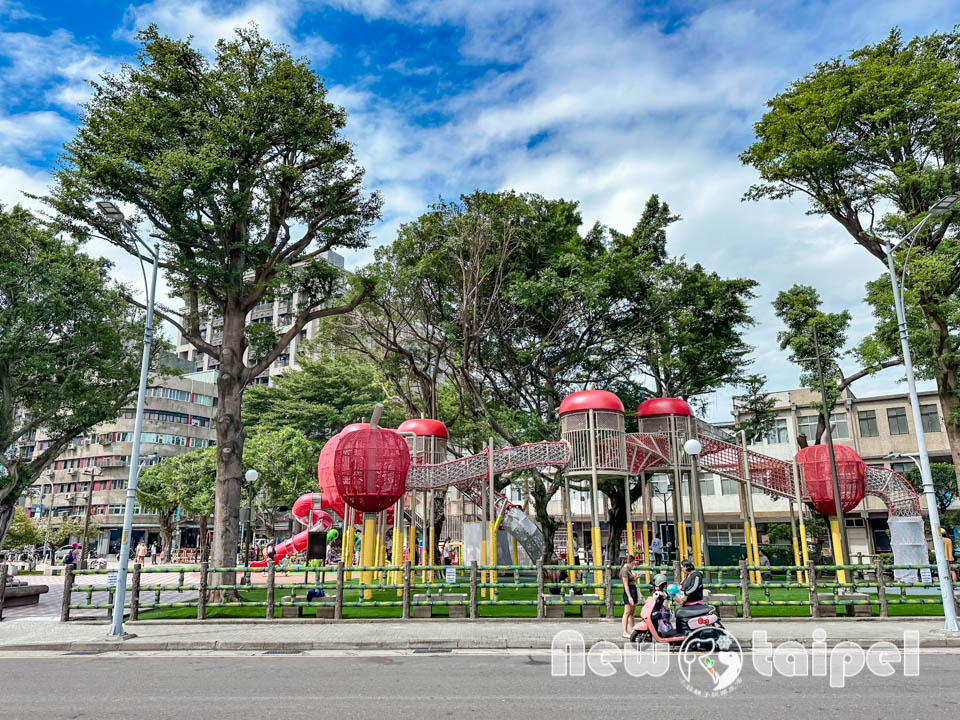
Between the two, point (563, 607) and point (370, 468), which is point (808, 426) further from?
point (370, 468)

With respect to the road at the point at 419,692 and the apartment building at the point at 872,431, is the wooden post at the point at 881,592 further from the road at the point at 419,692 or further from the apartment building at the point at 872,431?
the apartment building at the point at 872,431

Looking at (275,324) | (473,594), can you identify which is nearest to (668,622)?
(473,594)

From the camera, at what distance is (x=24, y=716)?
7.29 metres

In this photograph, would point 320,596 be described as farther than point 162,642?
Yes

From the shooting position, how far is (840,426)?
154 ft

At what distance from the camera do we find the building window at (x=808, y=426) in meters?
47.3

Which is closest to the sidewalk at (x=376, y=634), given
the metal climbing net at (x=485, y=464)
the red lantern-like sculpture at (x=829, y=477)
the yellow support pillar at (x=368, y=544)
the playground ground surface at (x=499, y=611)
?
the playground ground surface at (x=499, y=611)

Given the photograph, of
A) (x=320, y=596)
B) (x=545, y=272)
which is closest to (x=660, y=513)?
(x=545, y=272)

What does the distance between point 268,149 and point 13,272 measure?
33.5ft

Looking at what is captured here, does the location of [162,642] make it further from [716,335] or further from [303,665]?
[716,335]

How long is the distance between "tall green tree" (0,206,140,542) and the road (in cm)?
1533

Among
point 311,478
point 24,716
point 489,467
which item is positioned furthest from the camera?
point 311,478

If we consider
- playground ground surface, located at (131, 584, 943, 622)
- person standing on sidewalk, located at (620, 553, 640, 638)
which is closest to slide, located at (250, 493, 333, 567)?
playground ground surface, located at (131, 584, 943, 622)

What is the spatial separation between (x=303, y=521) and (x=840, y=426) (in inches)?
1512
